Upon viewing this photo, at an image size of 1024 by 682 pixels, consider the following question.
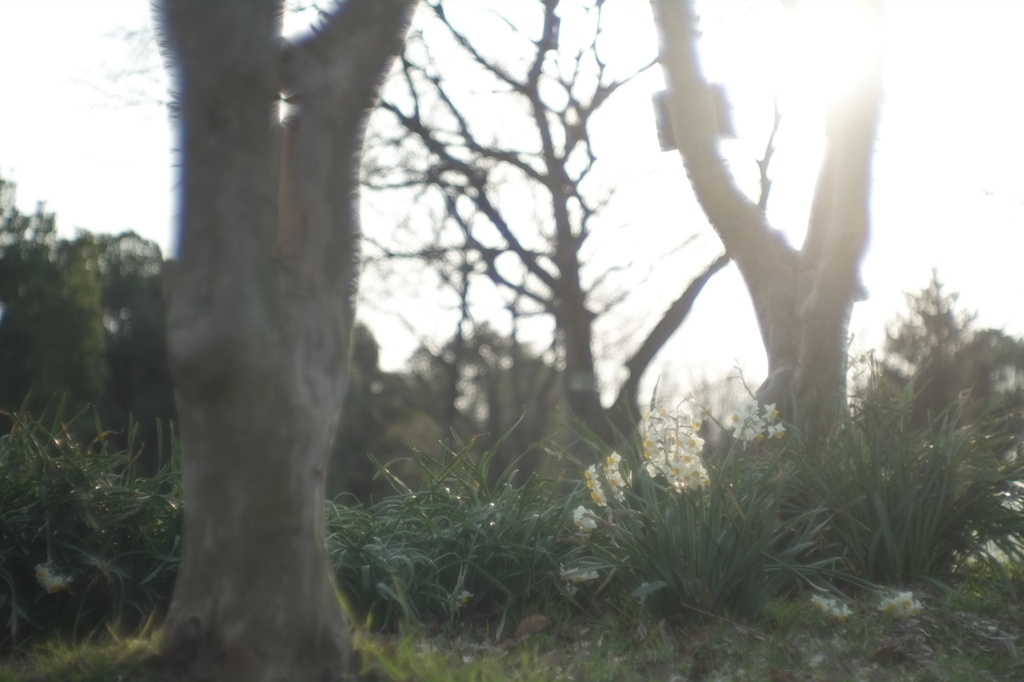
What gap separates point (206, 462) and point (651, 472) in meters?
2.42

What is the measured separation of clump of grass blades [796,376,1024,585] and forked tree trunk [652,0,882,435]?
0.50 meters

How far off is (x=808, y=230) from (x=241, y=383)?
4.63 m

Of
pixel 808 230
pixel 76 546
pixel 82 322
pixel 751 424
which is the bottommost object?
pixel 76 546

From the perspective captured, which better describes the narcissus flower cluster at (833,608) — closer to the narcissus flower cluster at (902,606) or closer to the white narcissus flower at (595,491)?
the narcissus flower cluster at (902,606)

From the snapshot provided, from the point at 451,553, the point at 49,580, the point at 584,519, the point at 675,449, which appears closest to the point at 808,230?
the point at 675,449

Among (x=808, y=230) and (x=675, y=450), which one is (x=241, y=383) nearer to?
(x=675, y=450)

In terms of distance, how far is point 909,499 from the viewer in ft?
15.5

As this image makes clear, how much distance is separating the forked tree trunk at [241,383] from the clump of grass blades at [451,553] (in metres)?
1.04

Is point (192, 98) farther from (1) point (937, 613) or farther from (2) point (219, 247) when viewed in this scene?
(1) point (937, 613)

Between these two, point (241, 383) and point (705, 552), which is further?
point (705, 552)

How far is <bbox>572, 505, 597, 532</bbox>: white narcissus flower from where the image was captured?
4547 millimetres

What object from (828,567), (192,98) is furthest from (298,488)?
(828,567)

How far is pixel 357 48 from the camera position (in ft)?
10.6

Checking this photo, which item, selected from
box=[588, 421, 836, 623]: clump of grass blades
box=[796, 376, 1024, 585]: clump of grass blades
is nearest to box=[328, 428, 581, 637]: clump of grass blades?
box=[588, 421, 836, 623]: clump of grass blades
